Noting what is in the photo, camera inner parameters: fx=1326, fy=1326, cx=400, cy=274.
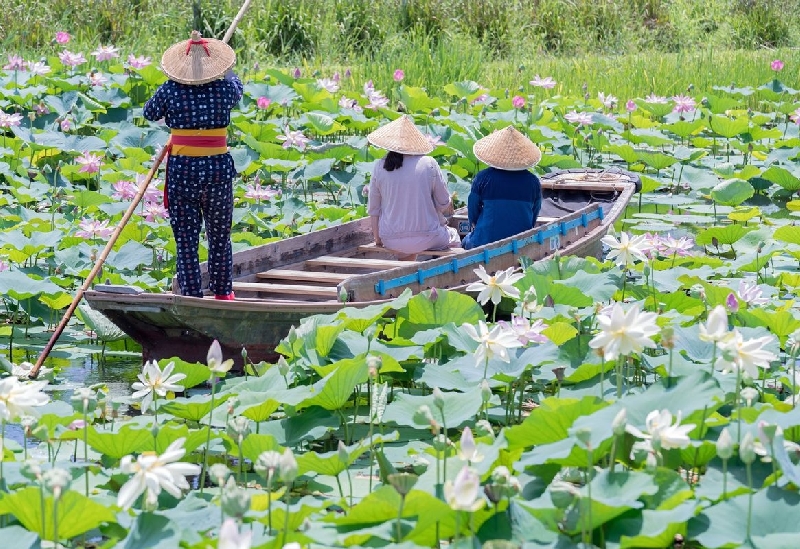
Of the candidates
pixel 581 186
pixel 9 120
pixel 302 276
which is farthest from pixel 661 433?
pixel 9 120

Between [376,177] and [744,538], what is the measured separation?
3766 millimetres

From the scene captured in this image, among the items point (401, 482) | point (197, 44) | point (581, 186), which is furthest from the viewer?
point (581, 186)

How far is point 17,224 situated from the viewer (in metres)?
6.59

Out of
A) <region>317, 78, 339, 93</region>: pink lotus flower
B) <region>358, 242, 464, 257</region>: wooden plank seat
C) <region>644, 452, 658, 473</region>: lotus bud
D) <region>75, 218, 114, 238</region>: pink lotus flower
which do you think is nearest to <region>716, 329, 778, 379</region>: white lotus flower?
<region>644, 452, 658, 473</region>: lotus bud

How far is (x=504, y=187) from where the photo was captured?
6.04 metres

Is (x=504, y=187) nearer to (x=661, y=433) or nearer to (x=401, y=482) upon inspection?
(x=661, y=433)

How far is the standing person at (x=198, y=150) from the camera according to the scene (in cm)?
508

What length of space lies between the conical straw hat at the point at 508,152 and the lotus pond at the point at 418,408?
72cm

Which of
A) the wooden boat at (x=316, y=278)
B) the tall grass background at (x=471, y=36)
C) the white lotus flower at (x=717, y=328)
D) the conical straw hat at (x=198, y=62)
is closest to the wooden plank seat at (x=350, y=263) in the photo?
the wooden boat at (x=316, y=278)

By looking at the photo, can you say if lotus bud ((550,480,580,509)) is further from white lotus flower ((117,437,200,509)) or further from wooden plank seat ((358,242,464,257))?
wooden plank seat ((358,242,464,257))

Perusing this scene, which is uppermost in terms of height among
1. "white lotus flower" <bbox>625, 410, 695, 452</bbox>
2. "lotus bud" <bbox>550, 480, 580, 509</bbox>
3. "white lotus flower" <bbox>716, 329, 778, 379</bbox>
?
"white lotus flower" <bbox>716, 329, 778, 379</bbox>

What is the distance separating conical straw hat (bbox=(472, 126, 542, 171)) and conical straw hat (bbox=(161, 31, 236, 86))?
1388mm

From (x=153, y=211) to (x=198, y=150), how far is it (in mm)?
1191

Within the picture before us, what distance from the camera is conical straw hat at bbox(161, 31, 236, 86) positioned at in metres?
5.05
